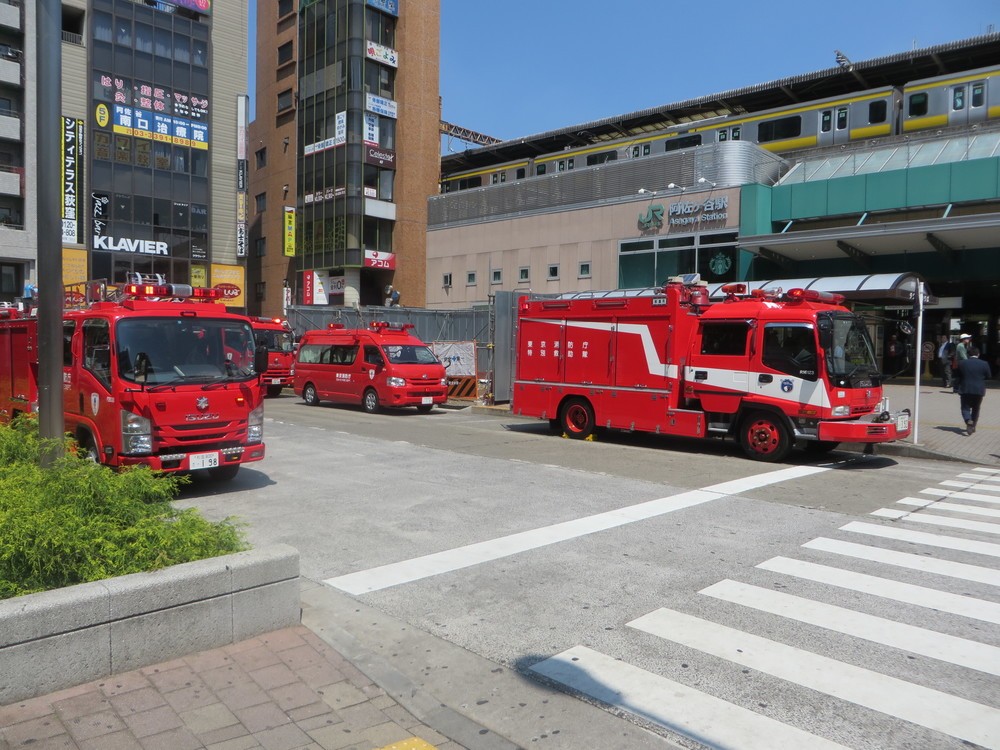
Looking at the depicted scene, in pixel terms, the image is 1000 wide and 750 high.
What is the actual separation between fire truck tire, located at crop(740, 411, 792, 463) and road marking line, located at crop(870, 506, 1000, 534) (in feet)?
12.1

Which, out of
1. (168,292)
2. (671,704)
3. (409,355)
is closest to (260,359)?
(168,292)

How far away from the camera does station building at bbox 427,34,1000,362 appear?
2603 cm

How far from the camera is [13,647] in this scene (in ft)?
12.2

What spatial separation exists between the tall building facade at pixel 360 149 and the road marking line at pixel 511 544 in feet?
125

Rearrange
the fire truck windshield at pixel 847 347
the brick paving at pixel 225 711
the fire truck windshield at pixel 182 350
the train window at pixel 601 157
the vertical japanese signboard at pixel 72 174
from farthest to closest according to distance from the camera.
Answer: the train window at pixel 601 157 → the vertical japanese signboard at pixel 72 174 → the fire truck windshield at pixel 847 347 → the fire truck windshield at pixel 182 350 → the brick paving at pixel 225 711

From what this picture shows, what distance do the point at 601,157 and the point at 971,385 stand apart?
27.2 m

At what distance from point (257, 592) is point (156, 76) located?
1811 inches

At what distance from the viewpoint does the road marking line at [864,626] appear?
472 centimetres

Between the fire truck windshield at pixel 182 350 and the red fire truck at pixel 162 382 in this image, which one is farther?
the fire truck windshield at pixel 182 350

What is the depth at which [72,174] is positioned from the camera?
38406 millimetres

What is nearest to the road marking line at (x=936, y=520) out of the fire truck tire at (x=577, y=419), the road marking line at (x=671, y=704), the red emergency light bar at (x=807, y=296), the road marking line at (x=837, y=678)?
the road marking line at (x=837, y=678)

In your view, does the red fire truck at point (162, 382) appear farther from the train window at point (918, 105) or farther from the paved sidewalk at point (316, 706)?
the train window at point (918, 105)

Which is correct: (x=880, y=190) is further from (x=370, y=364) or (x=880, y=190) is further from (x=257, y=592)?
→ (x=257, y=592)

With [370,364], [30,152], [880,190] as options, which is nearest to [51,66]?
[370,364]
